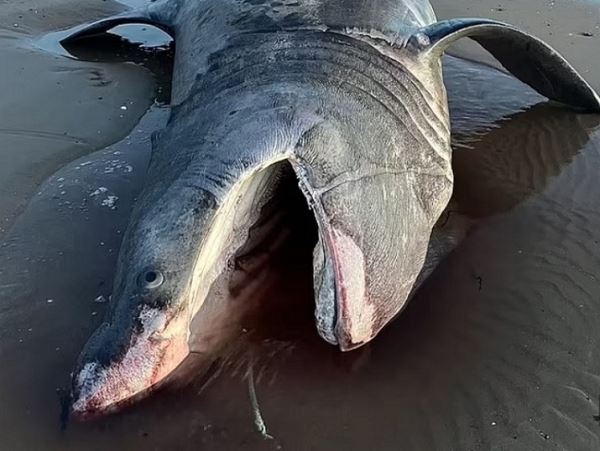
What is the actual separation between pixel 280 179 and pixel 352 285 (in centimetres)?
78

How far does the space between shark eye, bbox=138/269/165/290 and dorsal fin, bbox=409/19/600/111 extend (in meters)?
2.26

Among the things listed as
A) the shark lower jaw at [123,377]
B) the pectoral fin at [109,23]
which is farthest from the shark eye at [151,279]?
the pectoral fin at [109,23]

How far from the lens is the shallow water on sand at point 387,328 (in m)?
2.94

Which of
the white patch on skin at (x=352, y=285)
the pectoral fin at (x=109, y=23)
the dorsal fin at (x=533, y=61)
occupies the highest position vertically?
the dorsal fin at (x=533, y=61)

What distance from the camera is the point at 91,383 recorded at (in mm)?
2773

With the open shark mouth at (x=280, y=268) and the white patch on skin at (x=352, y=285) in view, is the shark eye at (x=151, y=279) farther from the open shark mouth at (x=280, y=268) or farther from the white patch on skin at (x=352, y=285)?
the white patch on skin at (x=352, y=285)

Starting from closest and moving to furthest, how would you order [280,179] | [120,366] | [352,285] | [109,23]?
[120,366] → [352,285] → [280,179] → [109,23]

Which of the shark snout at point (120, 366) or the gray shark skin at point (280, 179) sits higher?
the gray shark skin at point (280, 179)

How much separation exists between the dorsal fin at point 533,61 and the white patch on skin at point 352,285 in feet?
5.77

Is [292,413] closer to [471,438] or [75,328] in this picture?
[471,438]

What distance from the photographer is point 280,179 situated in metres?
3.57

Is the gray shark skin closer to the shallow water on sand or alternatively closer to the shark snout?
the shark snout

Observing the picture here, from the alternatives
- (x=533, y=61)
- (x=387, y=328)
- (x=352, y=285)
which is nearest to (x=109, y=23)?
(x=533, y=61)

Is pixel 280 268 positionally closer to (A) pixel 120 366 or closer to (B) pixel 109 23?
(A) pixel 120 366
